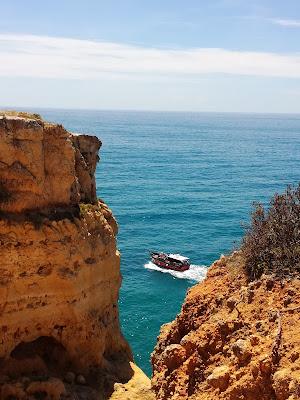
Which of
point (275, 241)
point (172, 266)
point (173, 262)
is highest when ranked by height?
point (275, 241)

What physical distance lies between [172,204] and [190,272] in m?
25.5

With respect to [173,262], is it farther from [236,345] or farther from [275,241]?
[236,345]

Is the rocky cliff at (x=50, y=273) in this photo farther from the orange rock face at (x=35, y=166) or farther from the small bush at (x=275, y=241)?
the small bush at (x=275, y=241)

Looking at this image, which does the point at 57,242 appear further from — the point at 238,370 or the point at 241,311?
the point at 238,370

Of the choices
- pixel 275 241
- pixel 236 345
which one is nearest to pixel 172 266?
pixel 275 241

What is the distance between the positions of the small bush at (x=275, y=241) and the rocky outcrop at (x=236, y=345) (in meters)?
0.57

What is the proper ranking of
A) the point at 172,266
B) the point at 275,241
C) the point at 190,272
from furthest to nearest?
the point at 172,266, the point at 190,272, the point at 275,241

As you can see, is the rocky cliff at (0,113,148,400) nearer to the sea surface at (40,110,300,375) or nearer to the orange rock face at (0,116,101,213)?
the orange rock face at (0,116,101,213)

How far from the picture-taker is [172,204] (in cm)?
7175

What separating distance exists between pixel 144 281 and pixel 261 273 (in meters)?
29.4

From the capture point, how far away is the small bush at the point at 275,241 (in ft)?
50.8

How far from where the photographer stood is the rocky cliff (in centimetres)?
1777

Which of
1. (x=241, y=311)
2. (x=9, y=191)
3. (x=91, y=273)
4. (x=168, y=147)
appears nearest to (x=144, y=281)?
(x=91, y=273)

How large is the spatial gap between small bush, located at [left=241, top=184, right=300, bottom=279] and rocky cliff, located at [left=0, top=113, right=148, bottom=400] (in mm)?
6169
